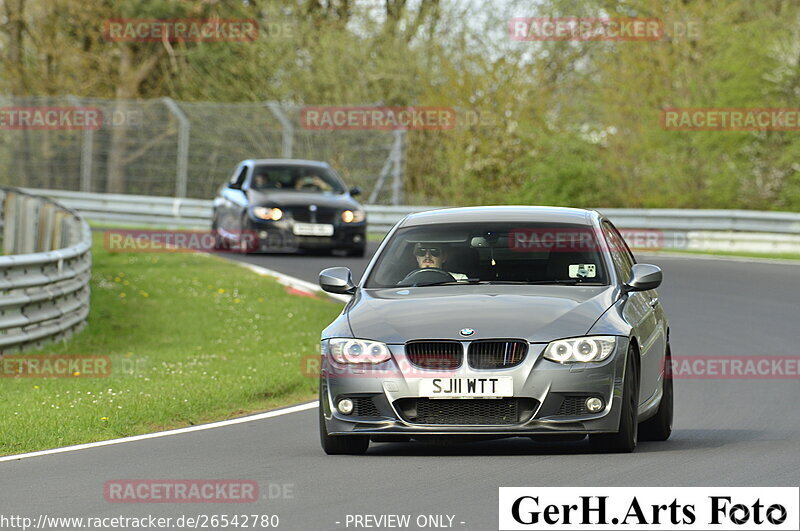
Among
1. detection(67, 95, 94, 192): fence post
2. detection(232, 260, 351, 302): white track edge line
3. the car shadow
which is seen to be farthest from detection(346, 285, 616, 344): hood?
detection(67, 95, 94, 192): fence post

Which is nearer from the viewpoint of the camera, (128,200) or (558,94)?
(128,200)

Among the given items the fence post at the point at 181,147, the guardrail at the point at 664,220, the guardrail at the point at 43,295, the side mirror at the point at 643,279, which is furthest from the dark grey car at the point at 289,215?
the side mirror at the point at 643,279

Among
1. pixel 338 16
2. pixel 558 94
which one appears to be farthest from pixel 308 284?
pixel 338 16

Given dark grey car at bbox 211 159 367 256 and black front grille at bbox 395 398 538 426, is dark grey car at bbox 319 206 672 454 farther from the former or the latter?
dark grey car at bbox 211 159 367 256

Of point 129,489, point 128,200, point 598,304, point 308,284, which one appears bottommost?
point 128,200

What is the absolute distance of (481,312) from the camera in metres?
9.23

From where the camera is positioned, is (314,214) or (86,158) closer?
(314,214)

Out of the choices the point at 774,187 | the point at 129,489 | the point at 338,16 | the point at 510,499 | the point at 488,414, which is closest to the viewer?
the point at 510,499

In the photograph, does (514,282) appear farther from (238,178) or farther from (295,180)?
(238,178)

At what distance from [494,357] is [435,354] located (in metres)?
0.32

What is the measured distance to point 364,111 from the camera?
39.7 metres

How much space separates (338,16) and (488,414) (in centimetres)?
3905

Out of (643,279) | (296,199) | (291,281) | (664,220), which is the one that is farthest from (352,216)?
(643,279)

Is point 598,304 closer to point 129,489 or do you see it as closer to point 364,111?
point 129,489
